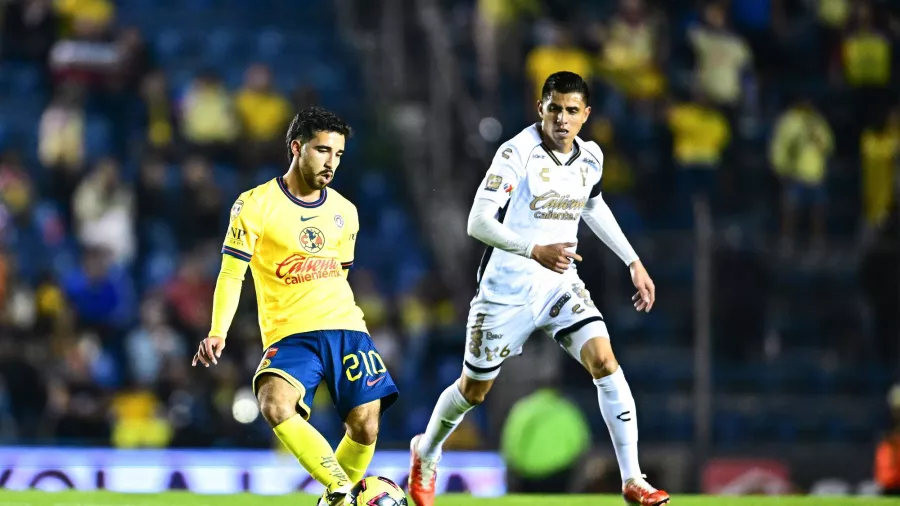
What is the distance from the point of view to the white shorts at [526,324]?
808 centimetres

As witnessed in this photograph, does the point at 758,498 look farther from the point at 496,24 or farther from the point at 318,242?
the point at 496,24

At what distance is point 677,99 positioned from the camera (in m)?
16.4

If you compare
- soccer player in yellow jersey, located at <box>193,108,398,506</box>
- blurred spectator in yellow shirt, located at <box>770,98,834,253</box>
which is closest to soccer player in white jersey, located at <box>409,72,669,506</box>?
soccer player in yellow jersey, located at <box>193,108,398,506</box>

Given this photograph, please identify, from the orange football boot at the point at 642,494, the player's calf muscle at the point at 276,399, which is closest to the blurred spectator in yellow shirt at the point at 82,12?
the player's calf muscle at the point at 276,399

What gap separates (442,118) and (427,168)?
810 mm

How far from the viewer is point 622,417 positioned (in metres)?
8.01

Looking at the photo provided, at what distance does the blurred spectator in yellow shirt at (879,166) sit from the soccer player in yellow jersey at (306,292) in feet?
29.2

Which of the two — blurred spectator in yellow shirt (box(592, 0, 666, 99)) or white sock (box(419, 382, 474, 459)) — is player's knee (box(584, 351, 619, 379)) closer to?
white sock (box(419, 382, 474, 459))

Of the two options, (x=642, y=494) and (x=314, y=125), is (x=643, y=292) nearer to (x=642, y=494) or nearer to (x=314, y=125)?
(x=642, y=494)

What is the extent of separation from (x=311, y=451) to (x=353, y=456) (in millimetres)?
535

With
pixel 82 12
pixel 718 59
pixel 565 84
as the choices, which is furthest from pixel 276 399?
pixel 82 12

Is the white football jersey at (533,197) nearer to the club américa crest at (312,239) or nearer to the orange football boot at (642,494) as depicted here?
the club américa crest at (312,239)

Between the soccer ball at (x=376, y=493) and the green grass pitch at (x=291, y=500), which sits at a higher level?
the soccer ball at (x=376, y=493)

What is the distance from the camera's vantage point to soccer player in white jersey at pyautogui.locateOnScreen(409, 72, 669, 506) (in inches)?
313
